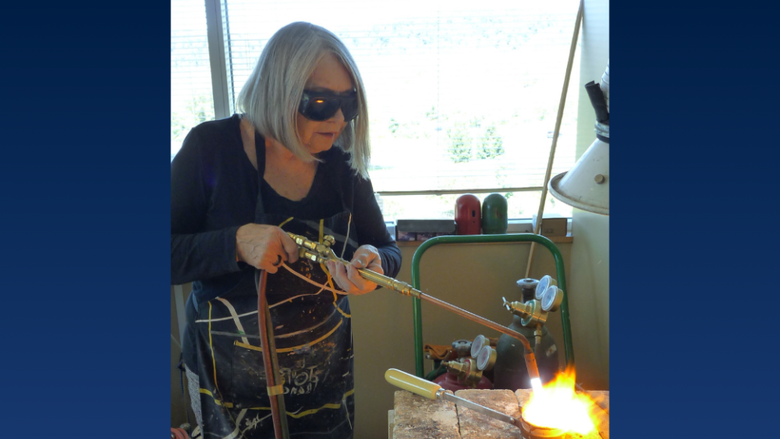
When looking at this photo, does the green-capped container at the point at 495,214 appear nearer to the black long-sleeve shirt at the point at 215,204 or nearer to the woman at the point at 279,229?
the woman at the point at 279,229

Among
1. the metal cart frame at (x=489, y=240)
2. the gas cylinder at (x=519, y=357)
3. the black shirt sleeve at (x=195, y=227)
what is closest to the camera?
the black shirt sleeve at (x=195, y=227)

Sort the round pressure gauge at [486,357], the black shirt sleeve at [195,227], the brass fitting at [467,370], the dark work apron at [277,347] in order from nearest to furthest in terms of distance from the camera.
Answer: the black shirt sleeve at [195,227], the dark work apron at [277,347], the round pressure gauge at [486,357], the brass fitting at [467,370]

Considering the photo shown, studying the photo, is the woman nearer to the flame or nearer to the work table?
the work table

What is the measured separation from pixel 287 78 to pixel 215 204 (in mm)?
217

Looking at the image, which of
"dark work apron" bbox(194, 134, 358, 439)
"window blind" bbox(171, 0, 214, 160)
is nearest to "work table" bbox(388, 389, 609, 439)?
"dark work apron" bbox(194, 134, 358, 439)

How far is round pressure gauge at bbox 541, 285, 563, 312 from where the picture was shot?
3.45 ft

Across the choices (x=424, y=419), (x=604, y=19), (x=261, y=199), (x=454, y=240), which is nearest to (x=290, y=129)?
(x=261, y=199)

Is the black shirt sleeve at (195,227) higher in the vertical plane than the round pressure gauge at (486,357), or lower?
higher

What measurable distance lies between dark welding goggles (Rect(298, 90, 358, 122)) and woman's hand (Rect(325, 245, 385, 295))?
0.71ft

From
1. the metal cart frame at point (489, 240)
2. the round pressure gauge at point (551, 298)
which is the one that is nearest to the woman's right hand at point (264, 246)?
the round pressure gauge at point (551, 298)

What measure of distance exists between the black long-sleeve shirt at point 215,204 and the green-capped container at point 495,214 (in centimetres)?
89

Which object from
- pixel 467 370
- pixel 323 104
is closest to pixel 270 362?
pixel 323 104

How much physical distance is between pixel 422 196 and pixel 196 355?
3.66ft

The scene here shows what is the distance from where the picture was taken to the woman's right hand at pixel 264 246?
74 cm
